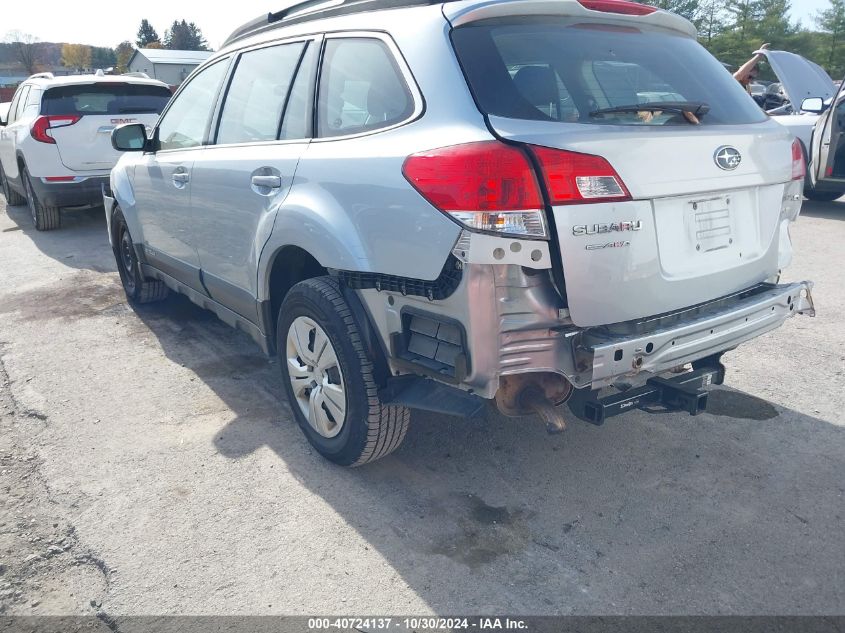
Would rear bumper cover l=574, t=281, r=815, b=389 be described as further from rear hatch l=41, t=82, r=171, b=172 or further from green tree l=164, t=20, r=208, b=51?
green tree l=164, t=20, r=208, b=51

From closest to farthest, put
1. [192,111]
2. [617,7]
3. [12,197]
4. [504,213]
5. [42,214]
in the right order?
[504,213], [617,7], [192,111], [42,214], [12,197]

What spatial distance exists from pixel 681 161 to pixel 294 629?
6.92ft

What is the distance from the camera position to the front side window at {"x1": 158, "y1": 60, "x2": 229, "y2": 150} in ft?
14.0

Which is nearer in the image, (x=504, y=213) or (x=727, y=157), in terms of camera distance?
(x=504, y=213)

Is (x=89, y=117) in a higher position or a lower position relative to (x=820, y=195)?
higher

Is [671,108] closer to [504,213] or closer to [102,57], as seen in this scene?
[504,213]

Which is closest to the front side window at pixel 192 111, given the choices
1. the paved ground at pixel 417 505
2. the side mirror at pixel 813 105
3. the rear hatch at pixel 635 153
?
the paved ground at pixel 417 505

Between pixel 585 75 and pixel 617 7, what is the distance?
0.48m

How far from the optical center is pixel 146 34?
99750mm

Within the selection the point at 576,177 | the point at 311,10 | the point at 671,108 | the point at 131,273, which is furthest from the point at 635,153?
the point at 131,273

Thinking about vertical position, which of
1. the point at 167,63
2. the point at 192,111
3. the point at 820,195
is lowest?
the point at 820,195

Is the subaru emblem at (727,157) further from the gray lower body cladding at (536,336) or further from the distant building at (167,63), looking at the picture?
the distant building at (167,63)

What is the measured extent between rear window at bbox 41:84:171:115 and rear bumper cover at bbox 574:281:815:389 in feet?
26.8

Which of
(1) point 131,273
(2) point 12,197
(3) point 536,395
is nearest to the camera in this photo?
(3) point 536,395
